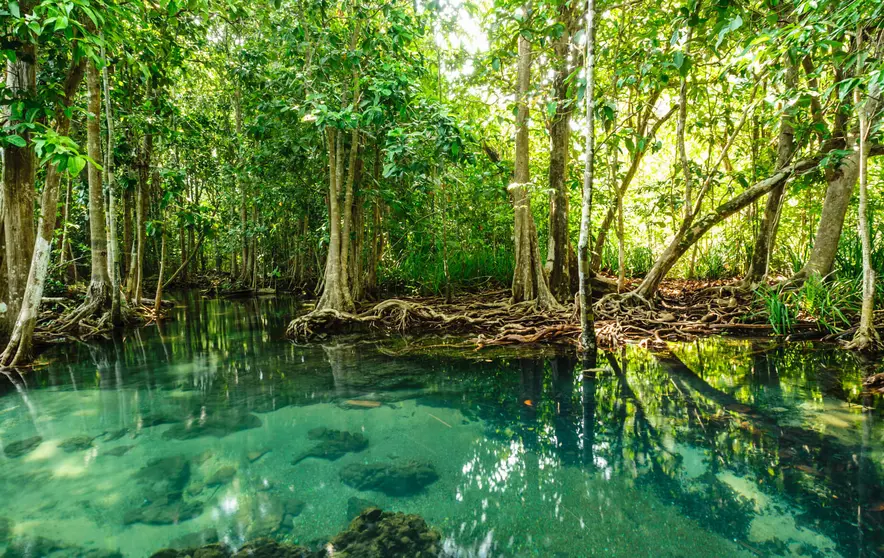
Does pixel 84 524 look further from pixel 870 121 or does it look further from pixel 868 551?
pixel 870 121

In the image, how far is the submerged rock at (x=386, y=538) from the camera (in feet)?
6.95

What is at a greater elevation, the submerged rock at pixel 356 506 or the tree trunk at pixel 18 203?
the tree trunk at pixel 18 203

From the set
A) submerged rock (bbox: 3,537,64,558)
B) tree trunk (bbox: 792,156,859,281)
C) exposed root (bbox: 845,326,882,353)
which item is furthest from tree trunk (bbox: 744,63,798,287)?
submerged rock (bbox: 3,537,64,558)

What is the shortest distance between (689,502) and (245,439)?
3.02 m

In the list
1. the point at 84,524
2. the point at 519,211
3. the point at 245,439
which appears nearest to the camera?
the point at 84,524

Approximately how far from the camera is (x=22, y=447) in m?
3.31

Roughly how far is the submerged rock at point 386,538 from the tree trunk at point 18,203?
556cm

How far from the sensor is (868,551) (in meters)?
1.97

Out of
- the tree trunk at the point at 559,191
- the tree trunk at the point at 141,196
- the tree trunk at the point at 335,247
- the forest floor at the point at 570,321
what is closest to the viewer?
the forest floor at the point at 570,321

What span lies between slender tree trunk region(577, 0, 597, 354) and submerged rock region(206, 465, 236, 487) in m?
3.93

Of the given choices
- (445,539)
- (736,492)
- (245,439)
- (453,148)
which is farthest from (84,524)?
(453,148)

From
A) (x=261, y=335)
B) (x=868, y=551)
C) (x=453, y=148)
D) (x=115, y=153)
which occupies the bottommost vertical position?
(x=868, y=551)

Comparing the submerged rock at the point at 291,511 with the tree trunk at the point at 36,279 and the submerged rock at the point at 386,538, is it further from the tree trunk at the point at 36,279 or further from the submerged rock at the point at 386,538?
the tree trunk at the point at 36,279

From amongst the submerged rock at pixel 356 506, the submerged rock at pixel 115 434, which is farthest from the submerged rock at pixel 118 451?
the submerged rock at pixel 356 506
